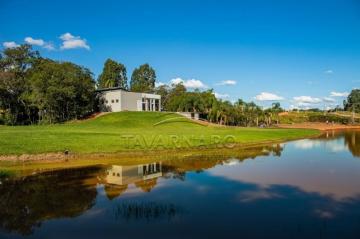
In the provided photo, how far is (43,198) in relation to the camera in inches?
589

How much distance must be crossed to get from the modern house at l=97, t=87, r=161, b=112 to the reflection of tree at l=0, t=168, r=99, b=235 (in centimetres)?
5222

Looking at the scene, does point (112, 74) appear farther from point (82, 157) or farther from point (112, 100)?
point (82, 157)

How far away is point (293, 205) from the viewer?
13.5 metres

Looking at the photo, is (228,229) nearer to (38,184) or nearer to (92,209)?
(92,209)

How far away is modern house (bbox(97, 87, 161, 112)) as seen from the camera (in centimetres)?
7219

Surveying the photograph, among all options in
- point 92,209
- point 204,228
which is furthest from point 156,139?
point 204,228

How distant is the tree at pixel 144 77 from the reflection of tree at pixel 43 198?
305 ft

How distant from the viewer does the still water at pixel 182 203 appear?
1073cm

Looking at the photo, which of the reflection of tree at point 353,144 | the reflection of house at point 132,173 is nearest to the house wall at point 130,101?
the reflection of tree at point 353,144

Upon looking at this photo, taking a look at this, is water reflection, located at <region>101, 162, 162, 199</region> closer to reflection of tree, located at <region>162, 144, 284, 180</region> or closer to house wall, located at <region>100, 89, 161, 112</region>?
reflection of tree, located at <region>162, 144, 284, 180</region>

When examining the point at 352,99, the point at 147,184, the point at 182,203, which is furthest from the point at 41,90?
the point at 352,99

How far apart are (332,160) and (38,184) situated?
23.7 metres

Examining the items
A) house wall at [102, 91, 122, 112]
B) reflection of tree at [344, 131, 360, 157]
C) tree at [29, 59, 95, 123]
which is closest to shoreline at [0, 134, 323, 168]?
reflection of tree at [344, 131, 360, 157]

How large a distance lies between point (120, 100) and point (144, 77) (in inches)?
1724
